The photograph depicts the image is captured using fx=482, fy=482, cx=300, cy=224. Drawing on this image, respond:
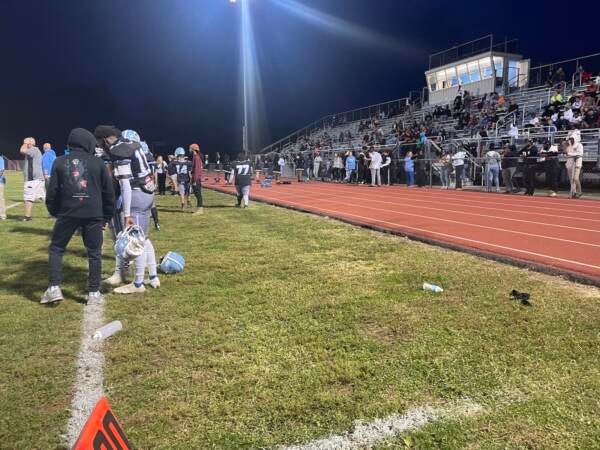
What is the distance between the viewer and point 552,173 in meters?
16.1

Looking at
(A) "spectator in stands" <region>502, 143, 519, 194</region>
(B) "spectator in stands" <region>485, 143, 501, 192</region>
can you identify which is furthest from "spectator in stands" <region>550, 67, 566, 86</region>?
(A) "spectator in stands" <region>502, 143, 519, 194</region>

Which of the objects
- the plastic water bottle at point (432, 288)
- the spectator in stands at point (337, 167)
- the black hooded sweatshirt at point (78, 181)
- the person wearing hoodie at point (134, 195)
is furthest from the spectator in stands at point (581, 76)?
the black hooded sweatshirt at point (78, 181)

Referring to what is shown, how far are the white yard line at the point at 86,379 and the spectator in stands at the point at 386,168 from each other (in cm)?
2003

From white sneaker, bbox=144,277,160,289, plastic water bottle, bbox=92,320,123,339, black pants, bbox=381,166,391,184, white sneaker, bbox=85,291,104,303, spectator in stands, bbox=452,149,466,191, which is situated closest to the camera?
plastic water bottle, bbox=92,320,123,339

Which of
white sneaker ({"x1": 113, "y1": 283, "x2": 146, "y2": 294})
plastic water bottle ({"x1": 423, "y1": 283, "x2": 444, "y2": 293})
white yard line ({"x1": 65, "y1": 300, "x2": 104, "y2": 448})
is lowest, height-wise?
white yard line ({"x1": 65, "y1": 300, "x2": 104, "y2": 448})

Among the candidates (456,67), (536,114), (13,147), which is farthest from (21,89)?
(536,114)

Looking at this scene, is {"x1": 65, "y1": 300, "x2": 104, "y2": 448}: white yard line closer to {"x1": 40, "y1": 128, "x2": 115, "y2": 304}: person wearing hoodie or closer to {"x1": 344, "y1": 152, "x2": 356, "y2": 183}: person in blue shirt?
{"x1": 40, "y1": 128, "x2": 115, "y2": 304}: person wearing hoodie

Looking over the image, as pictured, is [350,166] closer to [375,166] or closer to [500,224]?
[375,166]

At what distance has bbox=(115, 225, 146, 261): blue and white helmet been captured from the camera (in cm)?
516

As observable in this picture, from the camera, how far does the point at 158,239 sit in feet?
29.0

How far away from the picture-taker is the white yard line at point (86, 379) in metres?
2.74

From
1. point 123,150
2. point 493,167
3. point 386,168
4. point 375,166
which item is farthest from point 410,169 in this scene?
point 123,150

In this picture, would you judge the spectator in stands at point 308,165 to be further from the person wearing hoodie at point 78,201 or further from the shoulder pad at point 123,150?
the person wearing hoodie at point 78,201

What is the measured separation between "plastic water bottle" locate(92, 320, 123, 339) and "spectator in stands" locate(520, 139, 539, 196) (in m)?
15.0
